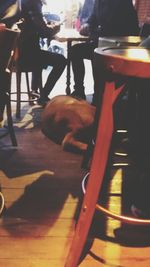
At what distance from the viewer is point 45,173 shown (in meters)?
2.13

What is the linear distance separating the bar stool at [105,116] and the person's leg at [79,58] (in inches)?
99.7

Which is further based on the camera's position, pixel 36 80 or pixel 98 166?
pixel 36 80

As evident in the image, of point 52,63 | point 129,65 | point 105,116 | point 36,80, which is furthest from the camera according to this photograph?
point 36,80

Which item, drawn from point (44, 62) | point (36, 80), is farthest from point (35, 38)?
point (36, 80)

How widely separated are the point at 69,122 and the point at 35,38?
4.31ft

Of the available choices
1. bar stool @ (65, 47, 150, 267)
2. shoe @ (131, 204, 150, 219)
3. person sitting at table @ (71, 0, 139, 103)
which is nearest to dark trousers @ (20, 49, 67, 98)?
person sitting at table @ (71, 0, 139, 103)

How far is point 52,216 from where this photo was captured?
166 centimetres

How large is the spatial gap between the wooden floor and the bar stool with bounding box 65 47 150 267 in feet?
0.56

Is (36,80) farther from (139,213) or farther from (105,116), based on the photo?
(105,116)

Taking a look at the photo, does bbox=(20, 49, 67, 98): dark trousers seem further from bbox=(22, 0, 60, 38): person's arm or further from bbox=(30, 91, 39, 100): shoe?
bbox=(22, 0, 60, 38): person's arm

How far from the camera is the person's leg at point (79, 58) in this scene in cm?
365

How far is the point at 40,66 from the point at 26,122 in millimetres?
796

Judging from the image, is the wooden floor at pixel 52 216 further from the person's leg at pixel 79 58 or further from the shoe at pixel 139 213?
the person's leg at pixel 79 58

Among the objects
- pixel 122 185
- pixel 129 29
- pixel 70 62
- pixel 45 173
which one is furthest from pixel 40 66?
pixel 122 185
